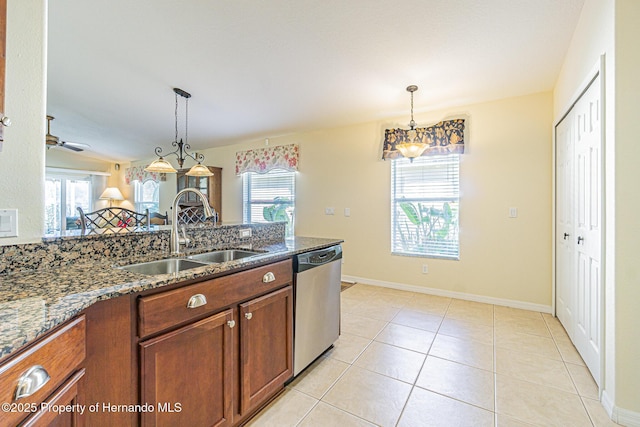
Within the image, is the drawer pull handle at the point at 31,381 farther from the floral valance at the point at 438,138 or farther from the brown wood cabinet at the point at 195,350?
the floral valance at the point at 438,138

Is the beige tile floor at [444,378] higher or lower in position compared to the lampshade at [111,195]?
lower

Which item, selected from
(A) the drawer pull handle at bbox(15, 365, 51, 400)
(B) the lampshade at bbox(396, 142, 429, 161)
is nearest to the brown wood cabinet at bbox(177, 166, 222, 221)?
(B) the lampshade at bbox(396, 142, 429, 161)

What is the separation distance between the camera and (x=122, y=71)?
297 centimetres

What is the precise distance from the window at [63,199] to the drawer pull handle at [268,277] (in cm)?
704

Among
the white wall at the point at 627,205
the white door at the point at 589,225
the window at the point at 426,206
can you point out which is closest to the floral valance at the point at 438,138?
the window at the point at 426,206

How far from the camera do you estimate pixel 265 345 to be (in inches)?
60.3

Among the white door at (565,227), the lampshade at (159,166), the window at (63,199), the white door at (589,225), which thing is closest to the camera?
the white door at (589,225)

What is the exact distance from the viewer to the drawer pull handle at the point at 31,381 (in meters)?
0.61

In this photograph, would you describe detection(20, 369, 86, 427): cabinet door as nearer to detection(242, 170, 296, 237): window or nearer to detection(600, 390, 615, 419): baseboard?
detection(600, 390, 615, 419): baseboard

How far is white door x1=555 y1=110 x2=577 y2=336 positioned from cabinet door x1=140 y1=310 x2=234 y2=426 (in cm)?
266

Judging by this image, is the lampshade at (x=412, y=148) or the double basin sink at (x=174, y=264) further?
the lampshade at (x=412, y=148)

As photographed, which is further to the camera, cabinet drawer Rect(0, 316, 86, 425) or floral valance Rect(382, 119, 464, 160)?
floral valance Rect(382, 119, 464, 160)

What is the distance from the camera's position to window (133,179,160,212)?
684cm

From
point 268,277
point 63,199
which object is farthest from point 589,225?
point 63,199
